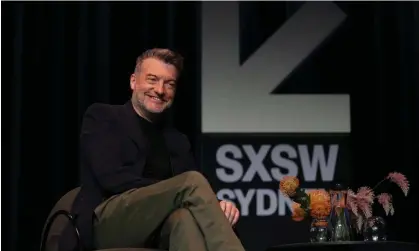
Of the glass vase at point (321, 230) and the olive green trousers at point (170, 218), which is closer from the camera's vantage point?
the olive green trousers at point (170, 218)

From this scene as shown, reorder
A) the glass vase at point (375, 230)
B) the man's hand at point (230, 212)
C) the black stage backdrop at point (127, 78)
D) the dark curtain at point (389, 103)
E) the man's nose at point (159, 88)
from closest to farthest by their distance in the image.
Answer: the man's hand at point (230, 212), the man's nose at point (159, 88), the glass vase at point (375, 230), the black stage backdrop at point (127, 78), the dark curtain at point (389, 103)

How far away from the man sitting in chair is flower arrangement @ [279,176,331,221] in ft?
1.47

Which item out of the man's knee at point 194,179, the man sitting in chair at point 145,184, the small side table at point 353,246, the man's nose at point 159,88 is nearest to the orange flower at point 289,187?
the small side table at point 353,246

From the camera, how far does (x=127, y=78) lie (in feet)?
16.6

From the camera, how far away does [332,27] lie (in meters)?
5.24

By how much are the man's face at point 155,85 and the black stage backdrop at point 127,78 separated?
155 cm

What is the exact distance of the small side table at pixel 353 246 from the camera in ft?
11.1

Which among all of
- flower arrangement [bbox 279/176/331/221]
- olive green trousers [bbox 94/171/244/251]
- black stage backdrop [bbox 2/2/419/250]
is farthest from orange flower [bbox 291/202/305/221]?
black stage backdrop [bbox 2/2/419/250]

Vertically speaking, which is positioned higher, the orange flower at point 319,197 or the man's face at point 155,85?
the man's face at point 155,85

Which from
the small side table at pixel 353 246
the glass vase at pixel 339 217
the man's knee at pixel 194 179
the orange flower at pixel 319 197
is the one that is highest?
the man's knee at pixel 194 179

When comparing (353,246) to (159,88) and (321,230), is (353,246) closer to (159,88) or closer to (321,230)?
(321,230)

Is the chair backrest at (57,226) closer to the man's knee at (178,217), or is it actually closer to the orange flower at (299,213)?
the man's knee at (178,217)

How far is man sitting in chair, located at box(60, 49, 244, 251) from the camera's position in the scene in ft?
9.52

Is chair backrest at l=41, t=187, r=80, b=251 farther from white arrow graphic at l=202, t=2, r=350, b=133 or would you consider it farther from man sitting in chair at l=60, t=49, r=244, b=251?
white arrow graphic at l=202, t=2, r=350, b=133
